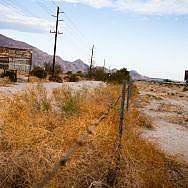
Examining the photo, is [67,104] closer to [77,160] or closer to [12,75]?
[77,160]

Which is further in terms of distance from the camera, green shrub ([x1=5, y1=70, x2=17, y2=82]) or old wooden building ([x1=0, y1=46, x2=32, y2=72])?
old wooden building ([x1=0, y1=46, x2=32, y2=72])

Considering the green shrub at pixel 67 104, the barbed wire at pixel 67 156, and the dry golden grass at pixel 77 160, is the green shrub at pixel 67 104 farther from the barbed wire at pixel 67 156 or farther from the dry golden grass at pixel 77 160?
the dry golden grass at pixel 77 160

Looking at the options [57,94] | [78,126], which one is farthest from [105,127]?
[57,94]

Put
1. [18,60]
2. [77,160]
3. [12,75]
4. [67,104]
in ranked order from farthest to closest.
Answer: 1. [18,60]
2. [12,75]
3. [67,104]
4. [77,160]

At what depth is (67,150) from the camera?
6895mm

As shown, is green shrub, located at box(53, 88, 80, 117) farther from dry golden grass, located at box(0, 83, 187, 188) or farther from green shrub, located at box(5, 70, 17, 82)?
green shrub, located at box(5, 70, 17, 82)

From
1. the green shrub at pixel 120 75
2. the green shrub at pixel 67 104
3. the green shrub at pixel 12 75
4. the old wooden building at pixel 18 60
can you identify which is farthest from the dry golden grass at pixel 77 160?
the old wooden building at pixel 18 60

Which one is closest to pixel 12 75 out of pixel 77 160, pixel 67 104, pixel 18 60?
pixel 18 60

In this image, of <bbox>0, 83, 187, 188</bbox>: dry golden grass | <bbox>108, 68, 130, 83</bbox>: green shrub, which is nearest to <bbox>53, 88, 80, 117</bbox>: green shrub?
<bbox>0, 83, 187, 188</bbox>: dry golden grass

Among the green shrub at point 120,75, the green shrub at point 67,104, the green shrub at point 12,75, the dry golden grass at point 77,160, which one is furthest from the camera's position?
the green shrub at point 120,75

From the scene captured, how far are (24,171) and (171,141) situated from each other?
23.6ft

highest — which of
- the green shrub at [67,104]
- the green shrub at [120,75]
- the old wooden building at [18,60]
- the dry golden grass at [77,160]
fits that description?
the old wooden building at [18,60]

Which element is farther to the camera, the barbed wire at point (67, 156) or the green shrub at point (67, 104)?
the green shrub at point (67, 104)

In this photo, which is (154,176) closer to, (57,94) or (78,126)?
(78,126)
